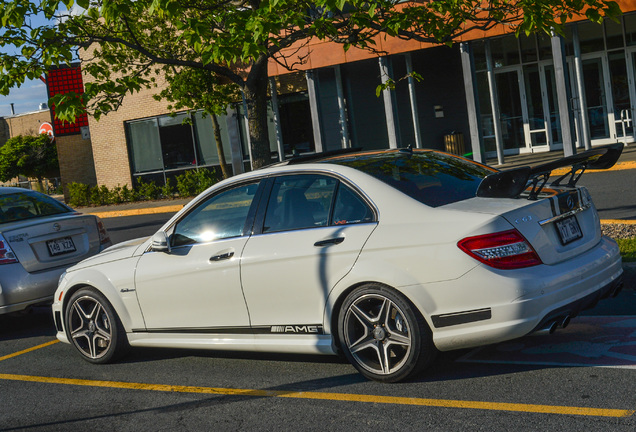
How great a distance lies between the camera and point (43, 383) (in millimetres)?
6559

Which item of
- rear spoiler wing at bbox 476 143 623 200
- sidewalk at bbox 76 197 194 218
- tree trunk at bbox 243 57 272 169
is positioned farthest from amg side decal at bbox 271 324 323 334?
sidewalk at bbox 76 197 194 218

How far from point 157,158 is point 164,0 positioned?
22221 mm

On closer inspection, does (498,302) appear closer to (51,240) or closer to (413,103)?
(51,240)

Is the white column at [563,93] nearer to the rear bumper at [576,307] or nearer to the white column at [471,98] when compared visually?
the white column at [471,98]

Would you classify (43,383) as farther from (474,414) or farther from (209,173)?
(209,173)

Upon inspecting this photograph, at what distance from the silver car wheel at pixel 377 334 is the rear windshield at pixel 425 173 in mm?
761

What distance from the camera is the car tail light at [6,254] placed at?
851 cm

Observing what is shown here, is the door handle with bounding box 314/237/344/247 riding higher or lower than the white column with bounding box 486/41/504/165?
lower

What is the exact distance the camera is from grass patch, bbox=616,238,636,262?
7.80 meters

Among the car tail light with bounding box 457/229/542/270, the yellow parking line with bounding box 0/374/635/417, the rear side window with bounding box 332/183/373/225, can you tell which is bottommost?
the yellow parking line with bounding box 0/374/635/417

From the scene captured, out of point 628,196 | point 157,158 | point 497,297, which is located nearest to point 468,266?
point 497,297

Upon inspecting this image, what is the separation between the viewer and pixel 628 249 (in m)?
8.49

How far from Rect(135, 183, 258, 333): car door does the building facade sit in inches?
646

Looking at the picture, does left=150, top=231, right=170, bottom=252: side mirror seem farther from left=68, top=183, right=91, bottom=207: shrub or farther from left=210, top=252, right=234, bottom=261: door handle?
left=68, top=183, right=91, bottom=207: shrub
